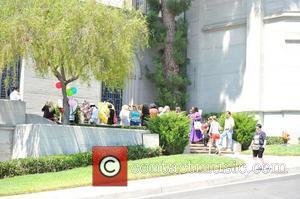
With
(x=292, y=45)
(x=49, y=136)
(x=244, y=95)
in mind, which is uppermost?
(x=292, y=45)

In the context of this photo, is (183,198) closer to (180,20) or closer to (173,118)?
(173,118)

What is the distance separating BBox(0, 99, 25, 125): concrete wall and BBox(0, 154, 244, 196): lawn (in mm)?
3106

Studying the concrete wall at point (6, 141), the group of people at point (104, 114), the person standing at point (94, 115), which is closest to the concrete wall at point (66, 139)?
the concrete wall at point (6, 141)

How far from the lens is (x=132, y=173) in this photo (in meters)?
16.8

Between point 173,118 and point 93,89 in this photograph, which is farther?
point 93,89

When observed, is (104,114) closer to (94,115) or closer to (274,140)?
(94,115)

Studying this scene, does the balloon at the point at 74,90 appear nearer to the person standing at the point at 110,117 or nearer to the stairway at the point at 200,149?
the person standing at the point at 110,117

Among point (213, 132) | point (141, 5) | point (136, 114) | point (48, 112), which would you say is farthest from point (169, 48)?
point (48, 112)

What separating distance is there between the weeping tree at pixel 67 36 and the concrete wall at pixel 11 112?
1619 millimetres

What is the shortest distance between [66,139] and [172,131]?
175 inches

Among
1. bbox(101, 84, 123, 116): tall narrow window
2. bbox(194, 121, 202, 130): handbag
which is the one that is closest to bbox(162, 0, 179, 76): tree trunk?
bbox(101, 84, 123, 116): tall narrow window

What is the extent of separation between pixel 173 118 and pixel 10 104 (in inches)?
255

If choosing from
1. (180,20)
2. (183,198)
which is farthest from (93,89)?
(183,198)

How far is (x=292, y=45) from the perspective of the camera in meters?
28.9
